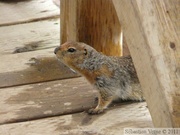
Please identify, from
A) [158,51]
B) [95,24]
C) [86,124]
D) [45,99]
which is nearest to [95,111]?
→ [86,124]

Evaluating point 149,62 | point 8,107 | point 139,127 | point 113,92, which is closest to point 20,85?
point 8,107

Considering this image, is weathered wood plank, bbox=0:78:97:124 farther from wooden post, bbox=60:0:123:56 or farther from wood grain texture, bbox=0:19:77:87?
wooden post, bbox=60:0:123:56

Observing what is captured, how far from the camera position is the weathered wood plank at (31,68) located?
9.49 ft

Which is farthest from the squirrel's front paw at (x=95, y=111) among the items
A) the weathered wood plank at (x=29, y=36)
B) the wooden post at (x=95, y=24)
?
the weathered wood plank at (x=29, y=36)

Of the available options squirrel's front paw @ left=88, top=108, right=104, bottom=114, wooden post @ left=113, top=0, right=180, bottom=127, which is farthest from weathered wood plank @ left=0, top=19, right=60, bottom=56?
wooden post @ left=113, top=0, right=180, bottom=127

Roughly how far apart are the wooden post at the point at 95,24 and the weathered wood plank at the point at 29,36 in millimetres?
383

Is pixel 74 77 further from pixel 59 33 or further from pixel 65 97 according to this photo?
pixel 59 33

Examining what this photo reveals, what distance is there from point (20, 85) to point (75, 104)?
15.3 inches

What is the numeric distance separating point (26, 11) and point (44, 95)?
1.47 m

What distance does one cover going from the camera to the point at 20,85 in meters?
2.82

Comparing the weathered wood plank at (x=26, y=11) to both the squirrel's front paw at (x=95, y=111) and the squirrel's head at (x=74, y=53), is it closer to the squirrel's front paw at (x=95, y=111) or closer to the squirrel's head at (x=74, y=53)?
the squirrel's head at (x=74, y=53)

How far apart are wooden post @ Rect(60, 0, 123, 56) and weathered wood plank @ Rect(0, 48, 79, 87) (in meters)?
0.20

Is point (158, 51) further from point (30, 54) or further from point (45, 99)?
point (30, 54)

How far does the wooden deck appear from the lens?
7.72 ft
